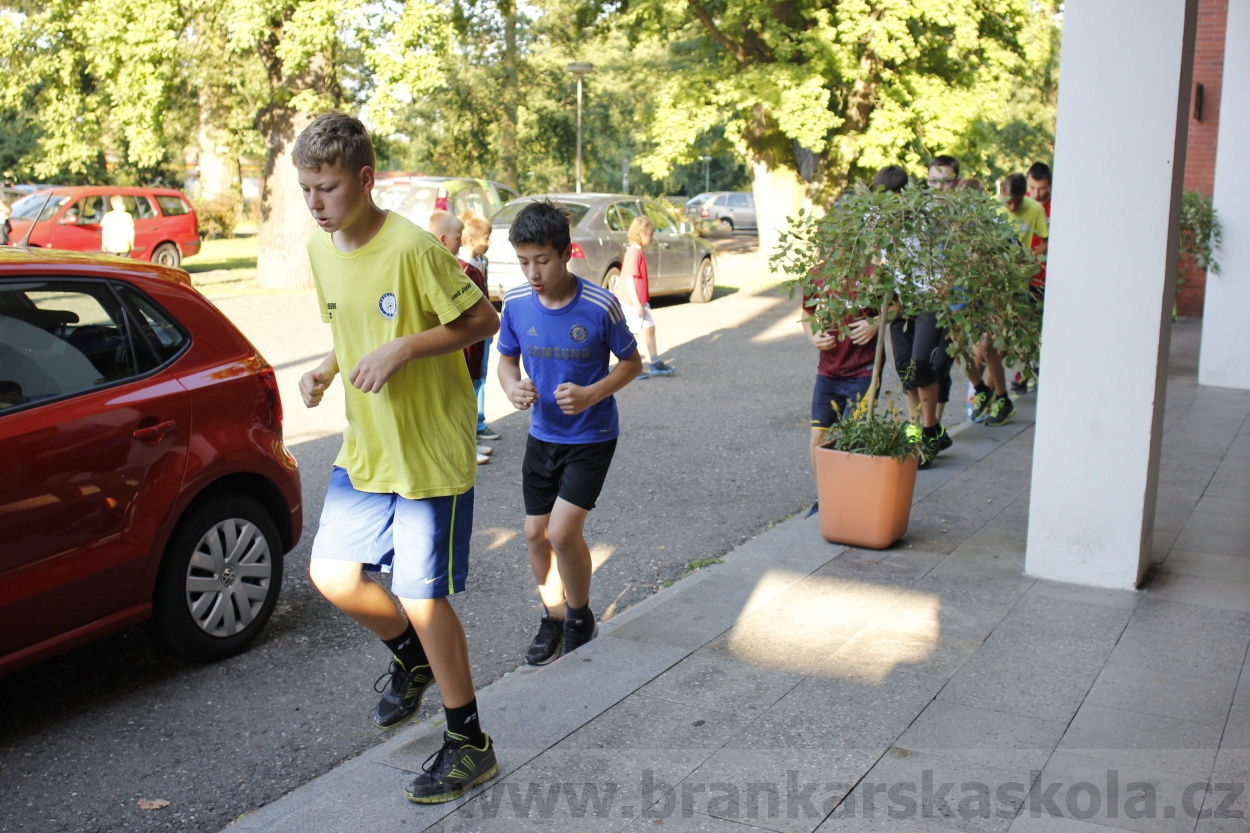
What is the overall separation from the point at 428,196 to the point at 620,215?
3.17 m

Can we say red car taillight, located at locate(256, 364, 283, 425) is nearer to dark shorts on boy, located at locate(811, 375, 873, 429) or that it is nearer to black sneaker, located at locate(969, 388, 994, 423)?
dark shorts on boy, located at locate(811, 375, 873, 429)

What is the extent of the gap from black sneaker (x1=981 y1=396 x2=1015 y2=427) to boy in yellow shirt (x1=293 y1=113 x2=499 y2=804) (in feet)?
22.2

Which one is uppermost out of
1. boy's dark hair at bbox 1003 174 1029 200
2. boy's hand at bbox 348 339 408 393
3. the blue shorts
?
boy's dark hair at bbox 1003 174 1029 200

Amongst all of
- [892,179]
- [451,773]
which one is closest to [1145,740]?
[451,773]

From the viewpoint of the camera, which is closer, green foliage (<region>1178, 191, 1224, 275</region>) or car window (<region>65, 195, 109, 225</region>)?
green foliage (<region>1178, 191, 1224, 275</region>)

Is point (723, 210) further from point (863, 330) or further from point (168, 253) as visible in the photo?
point (863, 330)

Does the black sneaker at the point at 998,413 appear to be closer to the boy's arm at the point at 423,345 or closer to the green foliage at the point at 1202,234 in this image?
the green foliage at the point at 1202,234

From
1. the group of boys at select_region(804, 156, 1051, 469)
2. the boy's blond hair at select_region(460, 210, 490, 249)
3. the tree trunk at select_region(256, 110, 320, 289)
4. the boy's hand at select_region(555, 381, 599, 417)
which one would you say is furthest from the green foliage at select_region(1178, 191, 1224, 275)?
the tree trunk at select_region(256, 110, 320, 289)

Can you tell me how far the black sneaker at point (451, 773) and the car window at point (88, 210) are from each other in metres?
21.6

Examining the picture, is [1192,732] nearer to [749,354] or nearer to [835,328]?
[835,328]

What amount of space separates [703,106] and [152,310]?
2072 centimetres

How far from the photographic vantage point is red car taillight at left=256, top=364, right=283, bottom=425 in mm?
5109

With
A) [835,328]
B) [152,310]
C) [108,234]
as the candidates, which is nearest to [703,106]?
[108,234]

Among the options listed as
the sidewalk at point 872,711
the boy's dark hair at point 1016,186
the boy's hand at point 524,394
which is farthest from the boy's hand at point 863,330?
the boy's dark hair at point 1016,186
